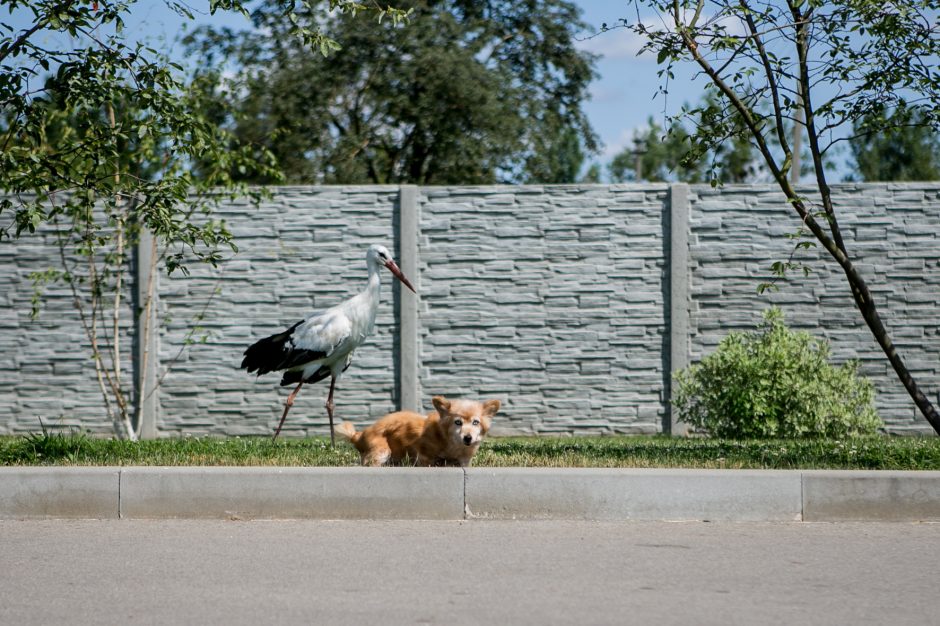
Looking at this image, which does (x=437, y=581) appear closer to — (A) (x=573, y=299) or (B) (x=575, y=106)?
(A) (x=573, y=299)

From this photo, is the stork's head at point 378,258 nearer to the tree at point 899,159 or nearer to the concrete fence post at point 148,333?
the concrete fence post at point 148,333

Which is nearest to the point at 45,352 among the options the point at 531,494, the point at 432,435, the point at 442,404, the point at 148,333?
the point at 148,333

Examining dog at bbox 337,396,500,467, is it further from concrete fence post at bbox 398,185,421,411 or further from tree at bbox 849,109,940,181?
tree at bbox 849,109,940,181

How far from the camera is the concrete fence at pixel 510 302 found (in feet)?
40.0

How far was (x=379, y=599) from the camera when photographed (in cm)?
490

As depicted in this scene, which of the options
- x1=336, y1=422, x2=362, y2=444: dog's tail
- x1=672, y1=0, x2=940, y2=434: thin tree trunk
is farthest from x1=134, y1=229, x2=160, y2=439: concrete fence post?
x1=672, y1=0, x2=940, y2=434: thin tree trunk

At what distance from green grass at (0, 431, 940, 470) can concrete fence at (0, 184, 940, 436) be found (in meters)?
2.67

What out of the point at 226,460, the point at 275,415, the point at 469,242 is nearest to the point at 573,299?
the point at 469,242

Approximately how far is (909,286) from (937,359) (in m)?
0.83

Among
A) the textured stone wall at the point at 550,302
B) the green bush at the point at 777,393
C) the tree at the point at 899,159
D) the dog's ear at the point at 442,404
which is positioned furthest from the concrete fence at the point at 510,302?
the tree at the point at 899,159

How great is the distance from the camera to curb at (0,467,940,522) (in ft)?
22.2

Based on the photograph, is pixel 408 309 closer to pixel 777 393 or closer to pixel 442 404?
pixel 777 393

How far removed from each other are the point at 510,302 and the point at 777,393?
292 cm

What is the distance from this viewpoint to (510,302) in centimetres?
1228
